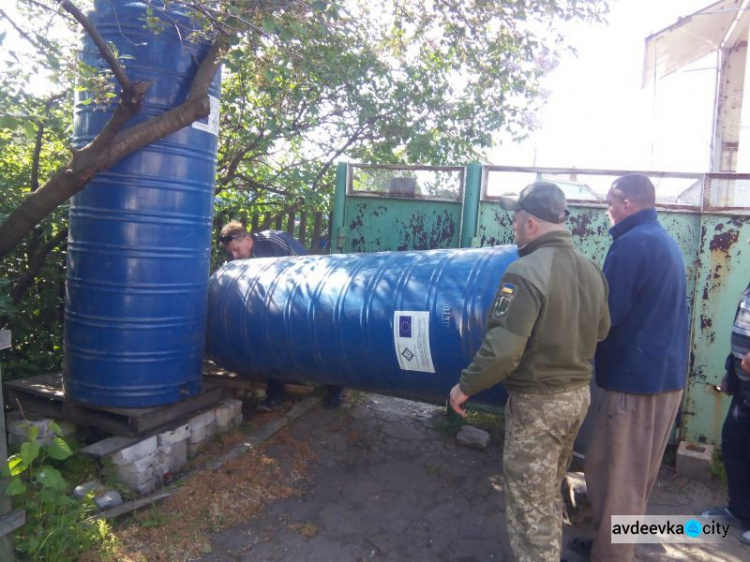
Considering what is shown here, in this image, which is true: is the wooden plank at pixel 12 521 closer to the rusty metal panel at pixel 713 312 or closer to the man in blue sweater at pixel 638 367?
the man in blue sweater at pixel 638 367

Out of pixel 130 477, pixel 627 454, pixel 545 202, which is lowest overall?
pixel 130 477

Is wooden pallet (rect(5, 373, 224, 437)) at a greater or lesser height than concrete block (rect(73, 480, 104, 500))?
greater

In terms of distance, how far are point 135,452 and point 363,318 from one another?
1563 millimetres

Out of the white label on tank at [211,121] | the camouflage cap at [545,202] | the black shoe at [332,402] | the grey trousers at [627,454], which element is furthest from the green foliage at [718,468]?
the white label on tank at [211,121]

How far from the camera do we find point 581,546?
294 cm

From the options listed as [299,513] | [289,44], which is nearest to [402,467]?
[299,513]

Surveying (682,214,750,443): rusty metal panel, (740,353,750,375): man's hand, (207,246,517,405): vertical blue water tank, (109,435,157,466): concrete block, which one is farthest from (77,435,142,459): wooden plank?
(682,214,750,443): rusty metal panel

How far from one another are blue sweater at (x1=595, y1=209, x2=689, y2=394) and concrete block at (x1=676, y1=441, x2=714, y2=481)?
1.52 metres

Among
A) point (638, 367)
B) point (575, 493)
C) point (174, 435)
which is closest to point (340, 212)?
point (174, 435)

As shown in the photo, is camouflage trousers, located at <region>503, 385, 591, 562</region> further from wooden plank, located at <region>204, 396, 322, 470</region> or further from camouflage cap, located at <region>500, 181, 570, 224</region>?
wooden plank, located at <region>204, 396, 322, 470</region>

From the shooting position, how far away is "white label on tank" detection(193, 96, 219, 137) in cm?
353

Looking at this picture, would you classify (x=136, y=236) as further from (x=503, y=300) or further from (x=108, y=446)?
(x=503, y=300)

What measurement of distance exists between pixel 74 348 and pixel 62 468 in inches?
28.0

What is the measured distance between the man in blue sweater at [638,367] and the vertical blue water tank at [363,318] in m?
0.65
